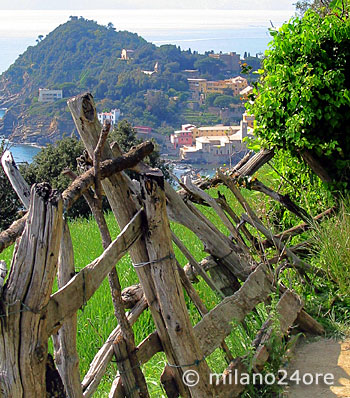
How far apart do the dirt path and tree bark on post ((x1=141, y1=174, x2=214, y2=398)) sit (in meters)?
0.82

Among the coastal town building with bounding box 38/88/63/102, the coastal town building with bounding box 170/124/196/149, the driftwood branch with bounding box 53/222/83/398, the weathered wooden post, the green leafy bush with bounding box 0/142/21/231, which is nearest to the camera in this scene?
the weathered wooden post

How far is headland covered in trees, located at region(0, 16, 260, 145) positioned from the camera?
122ft

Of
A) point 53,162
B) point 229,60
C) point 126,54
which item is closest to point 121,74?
point 126,54

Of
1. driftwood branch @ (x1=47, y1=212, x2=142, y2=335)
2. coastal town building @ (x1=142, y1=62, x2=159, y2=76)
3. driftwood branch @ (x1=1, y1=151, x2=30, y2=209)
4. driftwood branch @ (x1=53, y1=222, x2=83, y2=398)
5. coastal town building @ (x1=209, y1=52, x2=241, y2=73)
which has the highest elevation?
coastal town building @ (x1=209, y1=52, x2=241, y2=73)

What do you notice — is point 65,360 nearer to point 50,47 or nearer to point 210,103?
point 210,103

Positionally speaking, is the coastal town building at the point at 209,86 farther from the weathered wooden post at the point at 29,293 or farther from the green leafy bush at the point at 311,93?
the weathered wooden post at the point at 29,293

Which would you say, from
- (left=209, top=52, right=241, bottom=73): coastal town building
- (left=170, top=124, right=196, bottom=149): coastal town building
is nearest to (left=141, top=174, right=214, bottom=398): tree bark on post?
(left=170, top=124, right=196, bottom=149): coastal town building

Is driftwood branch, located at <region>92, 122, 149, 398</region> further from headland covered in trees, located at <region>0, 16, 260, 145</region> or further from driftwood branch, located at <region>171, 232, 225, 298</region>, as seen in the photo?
headland covered in trees, located at <region>0, 16, 260, 145</region>

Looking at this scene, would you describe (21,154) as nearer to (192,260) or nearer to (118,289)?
(192,260)

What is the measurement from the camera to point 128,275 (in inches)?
209

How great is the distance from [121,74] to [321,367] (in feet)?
146

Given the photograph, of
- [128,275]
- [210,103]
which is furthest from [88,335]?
[210,103]

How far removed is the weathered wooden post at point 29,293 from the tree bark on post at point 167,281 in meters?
0.74

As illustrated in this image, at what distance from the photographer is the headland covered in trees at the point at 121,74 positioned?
3719 centimetres
